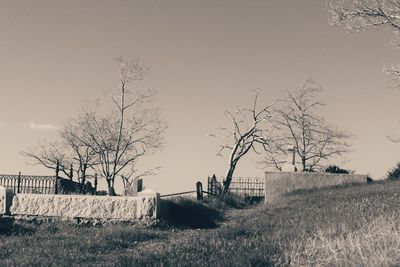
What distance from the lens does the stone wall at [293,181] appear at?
23000 millimetres

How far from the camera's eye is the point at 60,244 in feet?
33.0

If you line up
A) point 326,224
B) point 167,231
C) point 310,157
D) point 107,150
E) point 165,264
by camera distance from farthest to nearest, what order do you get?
point 310,157
point 107,150
point 167,231
point 326,224
point 165,264

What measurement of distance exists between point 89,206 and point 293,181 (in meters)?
11.8

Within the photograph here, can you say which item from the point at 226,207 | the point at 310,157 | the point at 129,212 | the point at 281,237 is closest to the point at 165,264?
the point at 281,237

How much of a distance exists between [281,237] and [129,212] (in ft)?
22.1

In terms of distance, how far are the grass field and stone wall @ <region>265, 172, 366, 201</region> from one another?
27.3 ft

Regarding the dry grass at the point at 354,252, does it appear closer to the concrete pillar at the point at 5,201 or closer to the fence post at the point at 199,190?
the concrete pillar at the point at 5,201

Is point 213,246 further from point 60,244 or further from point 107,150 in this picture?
point 107,150

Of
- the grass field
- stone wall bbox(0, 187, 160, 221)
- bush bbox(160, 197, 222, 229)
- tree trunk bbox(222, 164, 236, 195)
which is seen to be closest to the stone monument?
tree trunk bbox(222, 164, 236, 195)

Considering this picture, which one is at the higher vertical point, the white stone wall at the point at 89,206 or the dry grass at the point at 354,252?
the white stone wall at the point at 89,206

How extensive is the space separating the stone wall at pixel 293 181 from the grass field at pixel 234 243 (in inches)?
328

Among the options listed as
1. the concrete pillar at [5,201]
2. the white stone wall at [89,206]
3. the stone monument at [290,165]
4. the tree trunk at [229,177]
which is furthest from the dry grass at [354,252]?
the tree trunk at [229,177]

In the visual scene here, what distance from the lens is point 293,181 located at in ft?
75.7

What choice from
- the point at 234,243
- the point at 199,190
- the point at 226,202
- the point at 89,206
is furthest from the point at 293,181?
the point at 234,243
